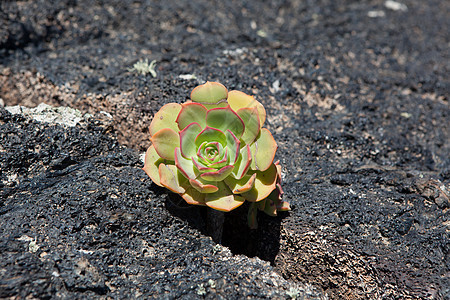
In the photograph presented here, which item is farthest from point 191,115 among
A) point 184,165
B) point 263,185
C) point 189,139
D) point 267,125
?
point 267,125

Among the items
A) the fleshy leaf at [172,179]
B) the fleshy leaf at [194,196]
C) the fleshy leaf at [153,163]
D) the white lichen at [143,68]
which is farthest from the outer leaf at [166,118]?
the white lichen at [143,68]

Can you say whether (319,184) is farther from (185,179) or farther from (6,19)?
(6,19)

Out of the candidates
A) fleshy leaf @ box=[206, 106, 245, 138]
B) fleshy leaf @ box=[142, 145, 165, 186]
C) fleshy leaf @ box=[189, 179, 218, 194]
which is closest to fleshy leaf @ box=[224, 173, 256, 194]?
fleshy leaf @ box=[189, 179, 218, 194]

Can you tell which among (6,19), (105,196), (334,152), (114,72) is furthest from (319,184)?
(6,19)

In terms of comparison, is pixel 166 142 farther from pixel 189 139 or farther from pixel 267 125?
pixel 267 125

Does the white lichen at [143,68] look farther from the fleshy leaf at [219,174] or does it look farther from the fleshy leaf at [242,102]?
the fleshy leaf at [219,174]

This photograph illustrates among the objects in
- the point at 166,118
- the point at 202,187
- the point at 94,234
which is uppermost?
the point at 166,118
